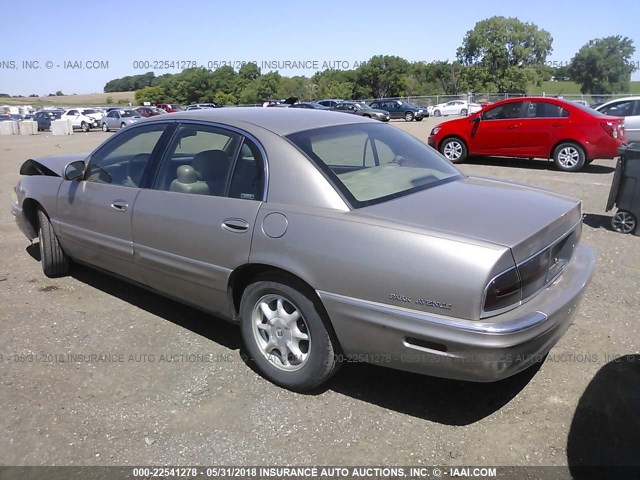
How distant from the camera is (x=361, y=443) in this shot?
275cm

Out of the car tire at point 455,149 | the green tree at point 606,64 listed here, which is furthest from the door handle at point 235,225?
the green tree at point 606,64

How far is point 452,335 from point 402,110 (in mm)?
36688

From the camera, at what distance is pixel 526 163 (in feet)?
41.2

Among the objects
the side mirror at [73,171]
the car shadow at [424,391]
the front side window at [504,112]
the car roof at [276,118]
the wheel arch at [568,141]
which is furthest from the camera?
the front side window at [504,112]

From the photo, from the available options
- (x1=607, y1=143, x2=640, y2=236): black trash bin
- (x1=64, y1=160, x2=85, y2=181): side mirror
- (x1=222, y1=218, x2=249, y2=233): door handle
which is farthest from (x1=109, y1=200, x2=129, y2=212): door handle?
(x1=607, y1=143, x2=640, y2=236): black trash bin

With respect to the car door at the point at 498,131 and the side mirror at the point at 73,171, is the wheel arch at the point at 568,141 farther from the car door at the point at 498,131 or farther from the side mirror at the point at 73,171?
the side mirror at the point at 73,171

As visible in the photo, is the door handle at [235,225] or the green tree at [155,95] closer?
the door handle at [235,225]

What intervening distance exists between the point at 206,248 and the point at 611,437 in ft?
8.18

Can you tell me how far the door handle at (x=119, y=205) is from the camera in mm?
3900

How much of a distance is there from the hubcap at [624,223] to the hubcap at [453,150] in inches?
251

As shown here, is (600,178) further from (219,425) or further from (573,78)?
(573,78)

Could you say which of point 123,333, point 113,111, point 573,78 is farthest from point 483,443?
point 573,78

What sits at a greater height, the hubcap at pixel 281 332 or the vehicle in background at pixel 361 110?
the vehicle in background at pixel 361 110

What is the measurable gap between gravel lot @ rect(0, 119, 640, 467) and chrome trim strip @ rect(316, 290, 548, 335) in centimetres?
69
